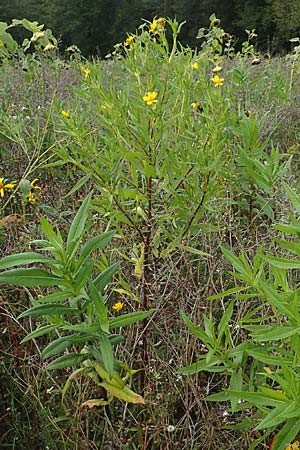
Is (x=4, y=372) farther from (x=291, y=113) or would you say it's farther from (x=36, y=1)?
(x=36, y=1)

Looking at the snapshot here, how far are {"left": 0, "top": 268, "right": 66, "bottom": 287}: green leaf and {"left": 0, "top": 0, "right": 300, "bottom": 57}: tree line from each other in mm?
17311

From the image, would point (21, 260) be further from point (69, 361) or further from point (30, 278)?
point (69, 361)

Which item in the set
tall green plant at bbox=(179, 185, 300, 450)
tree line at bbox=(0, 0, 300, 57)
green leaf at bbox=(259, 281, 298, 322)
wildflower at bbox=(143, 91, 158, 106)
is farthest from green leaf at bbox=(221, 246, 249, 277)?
tree line at bbox=(0, 0, 300, 57)

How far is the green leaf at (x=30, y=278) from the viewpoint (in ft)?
3.48

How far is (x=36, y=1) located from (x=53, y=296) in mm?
20859

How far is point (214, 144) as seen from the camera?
1549 mm

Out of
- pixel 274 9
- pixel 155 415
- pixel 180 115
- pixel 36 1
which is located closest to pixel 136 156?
pixel 180 115

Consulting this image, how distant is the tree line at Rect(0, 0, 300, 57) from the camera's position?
19031mm

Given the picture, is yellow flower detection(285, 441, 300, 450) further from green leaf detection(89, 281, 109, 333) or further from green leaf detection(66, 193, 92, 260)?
green leaf detection(66, 193, 92, 260)

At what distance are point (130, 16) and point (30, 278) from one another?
2357cm

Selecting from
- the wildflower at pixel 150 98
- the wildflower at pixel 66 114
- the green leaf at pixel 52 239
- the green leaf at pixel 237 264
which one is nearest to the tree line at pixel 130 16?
the wildflower at pixel 66 114

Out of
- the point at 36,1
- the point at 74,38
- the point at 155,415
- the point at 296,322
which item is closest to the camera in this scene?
the point at 296,322

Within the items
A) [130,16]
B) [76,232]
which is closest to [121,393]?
[76,232]

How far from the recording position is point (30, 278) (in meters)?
1.07
